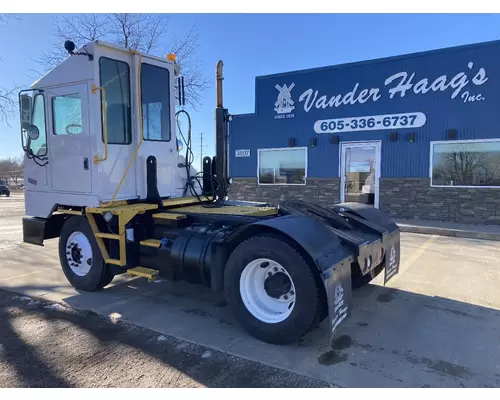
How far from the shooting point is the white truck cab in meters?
4.96

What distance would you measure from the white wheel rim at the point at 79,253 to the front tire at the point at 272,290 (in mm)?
2414

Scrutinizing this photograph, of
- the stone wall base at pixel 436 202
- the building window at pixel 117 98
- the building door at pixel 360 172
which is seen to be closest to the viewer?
the building window at pixel 117 98

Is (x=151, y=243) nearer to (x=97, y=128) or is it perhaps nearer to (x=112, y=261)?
(x=112, y=261)

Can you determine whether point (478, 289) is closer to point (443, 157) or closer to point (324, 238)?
point (324, 238)

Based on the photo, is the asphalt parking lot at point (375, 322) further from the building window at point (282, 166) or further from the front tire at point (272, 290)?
the building window at point (282, 166)

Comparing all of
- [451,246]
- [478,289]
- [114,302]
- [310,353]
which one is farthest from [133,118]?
[451,246]

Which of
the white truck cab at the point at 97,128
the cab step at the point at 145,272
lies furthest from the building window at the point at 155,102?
the cab step at the point at 145,272

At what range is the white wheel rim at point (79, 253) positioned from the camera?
5.42m

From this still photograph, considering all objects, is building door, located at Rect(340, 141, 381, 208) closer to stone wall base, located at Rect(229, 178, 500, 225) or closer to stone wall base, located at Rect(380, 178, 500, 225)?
stone wall base, located at Rect(229, 178, 500, 225)

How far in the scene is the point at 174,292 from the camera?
534 cm

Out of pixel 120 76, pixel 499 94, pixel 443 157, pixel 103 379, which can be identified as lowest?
pixel 103 379

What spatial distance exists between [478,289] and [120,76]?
18.4 feet

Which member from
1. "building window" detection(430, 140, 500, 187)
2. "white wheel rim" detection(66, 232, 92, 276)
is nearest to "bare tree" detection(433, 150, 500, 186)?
"building window" detection(430, 140, 500, 187)

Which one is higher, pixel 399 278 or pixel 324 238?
pixel 324 238
